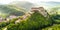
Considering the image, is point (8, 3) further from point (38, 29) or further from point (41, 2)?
point (38, 29)

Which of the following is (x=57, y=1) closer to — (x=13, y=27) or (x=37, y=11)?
(x=37, y=11)

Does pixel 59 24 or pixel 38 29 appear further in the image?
pixel 59 24

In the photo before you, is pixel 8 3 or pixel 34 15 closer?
pixel 34 15

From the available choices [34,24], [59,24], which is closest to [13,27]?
[34,24]

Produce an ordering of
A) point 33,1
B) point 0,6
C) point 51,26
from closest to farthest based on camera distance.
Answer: point 51,26, point 0,6, point 33,1

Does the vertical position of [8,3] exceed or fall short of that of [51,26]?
it exceeds it

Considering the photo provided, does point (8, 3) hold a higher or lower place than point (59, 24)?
higher

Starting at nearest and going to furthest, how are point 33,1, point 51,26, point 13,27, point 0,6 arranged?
point 13,27 < point 51,26 < point 0,6 < point 33,1

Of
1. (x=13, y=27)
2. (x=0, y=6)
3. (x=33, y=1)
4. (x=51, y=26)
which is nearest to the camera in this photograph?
(x=13, y=27)

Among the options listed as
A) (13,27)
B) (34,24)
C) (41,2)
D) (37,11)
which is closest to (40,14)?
(37,11)
